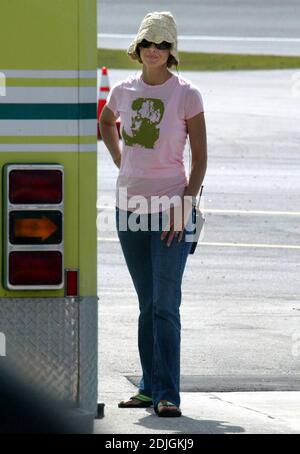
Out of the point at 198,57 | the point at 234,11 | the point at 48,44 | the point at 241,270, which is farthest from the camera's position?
the point at 234,11

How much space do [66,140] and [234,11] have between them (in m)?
→ 23.8

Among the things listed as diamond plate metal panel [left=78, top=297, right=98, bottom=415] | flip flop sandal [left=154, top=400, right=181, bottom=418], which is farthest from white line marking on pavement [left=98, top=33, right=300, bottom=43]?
diamond plate metal panel [left=78, top=297, right=98, bottom=415]

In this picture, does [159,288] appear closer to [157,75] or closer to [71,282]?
[157,75]

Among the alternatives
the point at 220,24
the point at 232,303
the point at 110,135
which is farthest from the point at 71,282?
the point at 220,24

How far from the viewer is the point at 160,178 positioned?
6.82m

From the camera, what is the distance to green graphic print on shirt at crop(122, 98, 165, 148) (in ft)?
22.2

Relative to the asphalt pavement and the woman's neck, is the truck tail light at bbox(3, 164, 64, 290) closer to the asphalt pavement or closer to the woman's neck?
the asphalt pavement

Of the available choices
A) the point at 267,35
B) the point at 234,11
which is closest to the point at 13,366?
the point at 267,35

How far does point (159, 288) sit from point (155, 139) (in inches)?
26.5

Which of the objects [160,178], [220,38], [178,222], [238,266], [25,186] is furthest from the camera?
[220,38]

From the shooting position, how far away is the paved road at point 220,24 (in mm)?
25016

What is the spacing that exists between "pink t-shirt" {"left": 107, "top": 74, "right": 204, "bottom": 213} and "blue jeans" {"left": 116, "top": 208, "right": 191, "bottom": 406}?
0.32 ft
